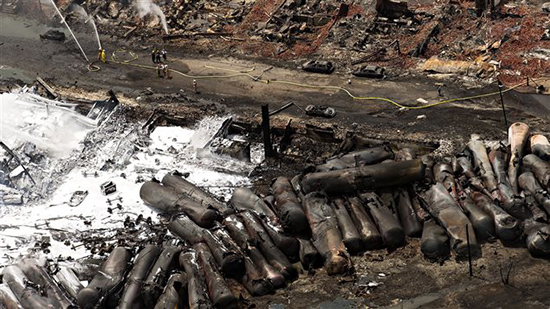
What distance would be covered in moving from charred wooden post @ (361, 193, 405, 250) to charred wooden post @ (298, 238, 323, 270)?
2.06 meters

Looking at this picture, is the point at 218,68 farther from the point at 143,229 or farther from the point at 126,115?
the point at 143,229

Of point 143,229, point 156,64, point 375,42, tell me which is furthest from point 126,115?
point 375,42

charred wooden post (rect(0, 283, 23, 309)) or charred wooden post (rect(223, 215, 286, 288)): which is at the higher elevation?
charred wooden post (rect(223, 215, 286, 288))

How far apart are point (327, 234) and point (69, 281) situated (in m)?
7.80

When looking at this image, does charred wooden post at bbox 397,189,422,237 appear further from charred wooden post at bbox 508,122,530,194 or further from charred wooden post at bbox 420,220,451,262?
charred wooden post at bbox 508,122,530,194

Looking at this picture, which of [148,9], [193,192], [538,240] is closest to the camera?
[538,240]

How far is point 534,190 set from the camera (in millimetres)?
22094

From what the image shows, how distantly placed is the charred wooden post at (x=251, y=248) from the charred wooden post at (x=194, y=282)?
139 centimetres

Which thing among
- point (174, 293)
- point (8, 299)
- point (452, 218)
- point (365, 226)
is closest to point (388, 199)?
point (365, 226)

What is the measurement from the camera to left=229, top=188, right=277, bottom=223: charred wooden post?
22812 millimetres

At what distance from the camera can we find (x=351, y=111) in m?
29.0

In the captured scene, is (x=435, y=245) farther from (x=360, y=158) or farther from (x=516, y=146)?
(x=516, y=146)

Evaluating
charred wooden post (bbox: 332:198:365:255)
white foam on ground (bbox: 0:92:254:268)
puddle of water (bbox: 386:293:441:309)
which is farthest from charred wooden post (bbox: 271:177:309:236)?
puddle of water (bbox: 386:293:441:309)

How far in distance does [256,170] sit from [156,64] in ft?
36.0
